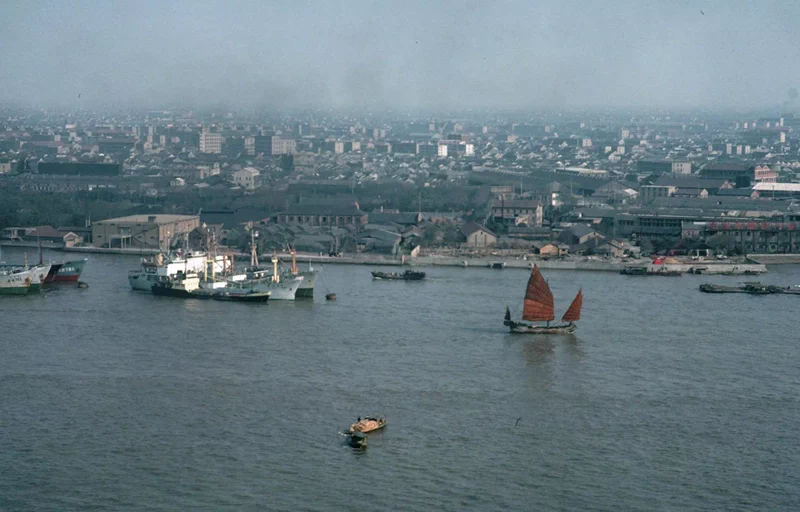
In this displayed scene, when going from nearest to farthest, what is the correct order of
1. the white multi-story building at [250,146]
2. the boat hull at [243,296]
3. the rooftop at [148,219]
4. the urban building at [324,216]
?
1. the boat hull at [243,296]
2. the rooftop at [148,219]
3. the urban building at [324,216]
4. the white multi-story building at [250,146]

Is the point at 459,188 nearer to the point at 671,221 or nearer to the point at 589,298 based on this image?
the point at 671,221

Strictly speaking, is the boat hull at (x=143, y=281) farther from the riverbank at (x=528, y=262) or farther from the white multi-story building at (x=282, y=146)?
the white multi-story building at (x=282, y=146)

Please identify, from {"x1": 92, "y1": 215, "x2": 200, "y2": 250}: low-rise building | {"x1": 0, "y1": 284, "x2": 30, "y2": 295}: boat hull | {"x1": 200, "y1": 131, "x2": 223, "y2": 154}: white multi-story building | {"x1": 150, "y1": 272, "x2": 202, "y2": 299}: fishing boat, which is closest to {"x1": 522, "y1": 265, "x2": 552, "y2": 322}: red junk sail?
{"x1": 150, "y1": 272, "x2": 202, "y2": 299}: fishing boat

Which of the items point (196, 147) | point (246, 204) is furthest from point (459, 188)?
point (196, 147)

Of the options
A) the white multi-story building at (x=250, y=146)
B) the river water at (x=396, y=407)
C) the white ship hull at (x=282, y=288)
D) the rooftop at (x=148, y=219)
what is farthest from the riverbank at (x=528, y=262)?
the white multi-story building at (x=250, y=146)

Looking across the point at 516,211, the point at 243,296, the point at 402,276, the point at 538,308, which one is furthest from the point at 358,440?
the point at 516,211

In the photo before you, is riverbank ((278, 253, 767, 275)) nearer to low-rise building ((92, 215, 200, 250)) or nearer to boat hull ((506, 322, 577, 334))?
low-rise building ((92, 215, 200, 250))
